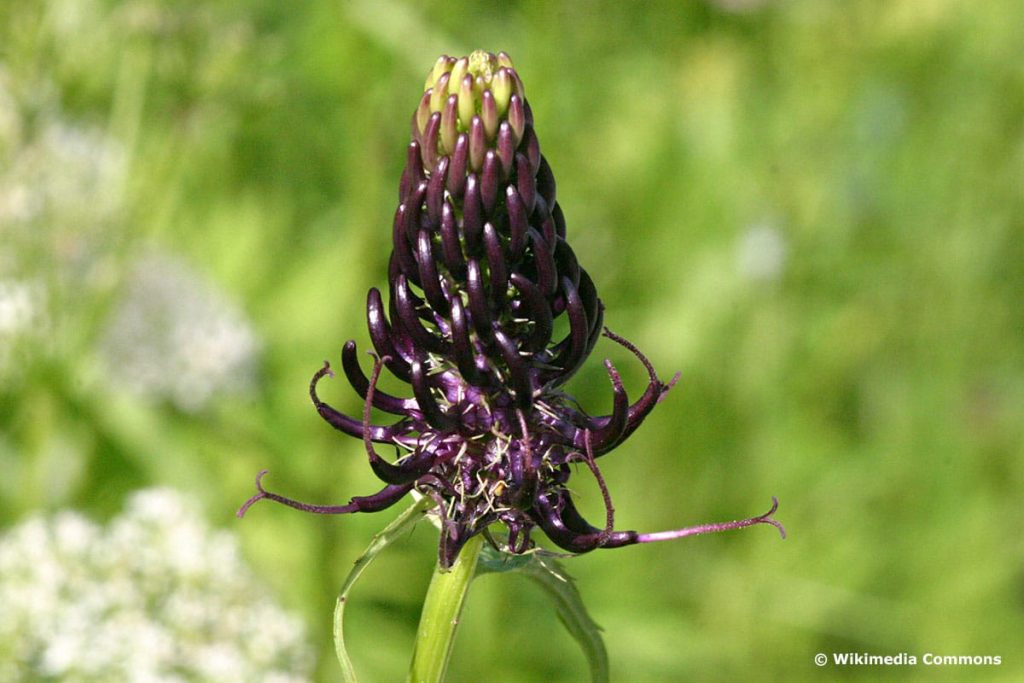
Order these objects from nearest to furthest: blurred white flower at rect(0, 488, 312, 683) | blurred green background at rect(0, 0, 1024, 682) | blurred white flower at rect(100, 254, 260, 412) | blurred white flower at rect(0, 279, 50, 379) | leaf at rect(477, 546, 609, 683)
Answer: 1. leaf at rect(477, 546, 609, 683)
2. blurred white flower at rect(0, 488, 312, 683)
3. blurred white flower at rect(0, 279, 50, 379)
4. blurred green background at rect(0, 0, 1024, 682)
5. blurred white flower at rect(100, 254, 260, 412)

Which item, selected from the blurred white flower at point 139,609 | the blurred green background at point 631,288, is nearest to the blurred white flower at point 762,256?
the blurred green background at point 631,288

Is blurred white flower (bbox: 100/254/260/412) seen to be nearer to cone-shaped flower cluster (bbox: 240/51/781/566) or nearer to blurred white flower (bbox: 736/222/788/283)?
blurred white flower (bbox: 736/222/788/283)

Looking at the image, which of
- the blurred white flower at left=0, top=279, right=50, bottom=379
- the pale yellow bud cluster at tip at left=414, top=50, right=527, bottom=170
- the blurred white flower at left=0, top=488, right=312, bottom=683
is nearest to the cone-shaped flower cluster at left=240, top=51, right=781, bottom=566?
the pale yellow bud cluster at tip at left=414, top=50, right=527, bottom=170

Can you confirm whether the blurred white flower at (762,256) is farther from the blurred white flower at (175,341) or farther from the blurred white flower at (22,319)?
the blurred white flower at (22,319)

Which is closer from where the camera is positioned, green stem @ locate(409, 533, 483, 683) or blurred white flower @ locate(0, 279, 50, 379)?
green stem @ locate(409, 533, 483, 683)

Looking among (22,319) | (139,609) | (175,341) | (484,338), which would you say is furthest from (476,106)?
(175,341)

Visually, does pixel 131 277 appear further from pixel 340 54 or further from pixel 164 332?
pixel 340 54
